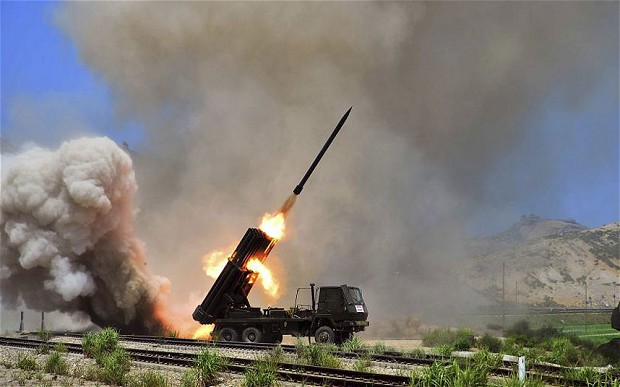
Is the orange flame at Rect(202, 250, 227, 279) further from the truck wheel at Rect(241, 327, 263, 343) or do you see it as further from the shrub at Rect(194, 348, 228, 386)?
the shrub at Rect(194, 348, 228, 386)

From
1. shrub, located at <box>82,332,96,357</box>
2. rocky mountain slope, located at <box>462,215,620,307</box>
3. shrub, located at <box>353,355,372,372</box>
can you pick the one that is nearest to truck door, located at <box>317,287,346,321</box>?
shrub, located at <box>353,355,372,372</box>

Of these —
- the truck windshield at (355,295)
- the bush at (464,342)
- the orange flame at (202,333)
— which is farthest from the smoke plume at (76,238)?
the bush at (464,342)

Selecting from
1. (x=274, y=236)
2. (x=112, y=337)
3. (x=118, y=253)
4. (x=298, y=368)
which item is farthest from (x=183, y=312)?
(x=298, y=368)

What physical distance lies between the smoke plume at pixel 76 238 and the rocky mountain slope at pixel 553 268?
52062 millimetres

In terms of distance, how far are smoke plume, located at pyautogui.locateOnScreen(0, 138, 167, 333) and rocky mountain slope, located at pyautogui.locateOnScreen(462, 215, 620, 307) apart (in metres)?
52.1

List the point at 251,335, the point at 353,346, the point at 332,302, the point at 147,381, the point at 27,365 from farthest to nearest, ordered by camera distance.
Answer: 1. the point at 251,335
2. the point at 332,302
3. the point at 353,346
4. the point at 27,365
5. the point at 147,381

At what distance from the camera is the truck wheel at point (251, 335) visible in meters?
20.7

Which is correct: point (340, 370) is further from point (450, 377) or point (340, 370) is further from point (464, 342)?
point (464, 342)

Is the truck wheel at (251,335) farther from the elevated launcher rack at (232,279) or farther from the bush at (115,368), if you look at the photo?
the bush at (115,368)

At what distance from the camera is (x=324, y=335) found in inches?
774

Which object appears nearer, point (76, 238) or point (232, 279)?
point (232, 279)

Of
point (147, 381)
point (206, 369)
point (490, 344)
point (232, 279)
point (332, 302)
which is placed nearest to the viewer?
point (147, 381)

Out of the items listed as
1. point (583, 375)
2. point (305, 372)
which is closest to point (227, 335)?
point (305, 372)

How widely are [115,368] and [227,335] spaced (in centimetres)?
908
